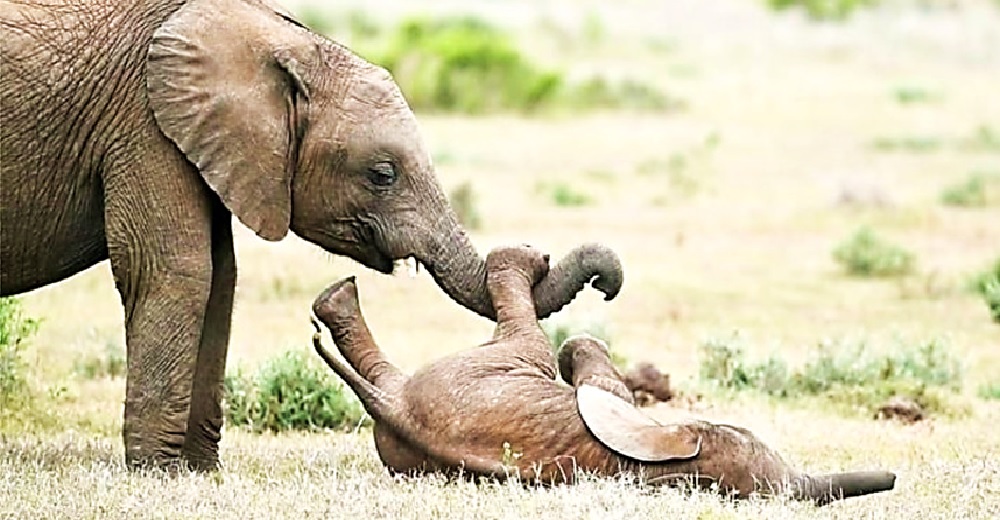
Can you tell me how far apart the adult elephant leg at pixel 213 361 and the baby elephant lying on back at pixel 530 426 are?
1.71ft

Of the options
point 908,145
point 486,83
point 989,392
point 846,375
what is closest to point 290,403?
point 846,375

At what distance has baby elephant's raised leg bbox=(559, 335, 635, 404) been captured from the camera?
8.38m

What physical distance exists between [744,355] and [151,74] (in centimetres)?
530

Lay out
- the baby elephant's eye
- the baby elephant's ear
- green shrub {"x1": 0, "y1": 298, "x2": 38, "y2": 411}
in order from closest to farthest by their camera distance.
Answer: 1. the baby elephant's ear
2. the baby elephant's eye
3. green shrub {"x1": 0, "y1": 298, "x2": 38, "y2": 411}

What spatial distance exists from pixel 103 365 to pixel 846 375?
13.8 feet

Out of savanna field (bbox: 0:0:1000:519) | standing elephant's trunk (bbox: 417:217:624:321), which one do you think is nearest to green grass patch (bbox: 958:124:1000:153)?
savanna field (bbox: 0:0:1000:519)

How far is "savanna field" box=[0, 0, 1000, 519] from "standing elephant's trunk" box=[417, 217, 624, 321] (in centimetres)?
63

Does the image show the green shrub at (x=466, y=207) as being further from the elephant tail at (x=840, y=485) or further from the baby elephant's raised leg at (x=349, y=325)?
the elephant tail at (x=840, y=485)

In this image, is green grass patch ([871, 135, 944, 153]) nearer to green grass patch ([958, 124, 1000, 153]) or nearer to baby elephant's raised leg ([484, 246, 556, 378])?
green grass patch ([958, 124, 1000, 153])

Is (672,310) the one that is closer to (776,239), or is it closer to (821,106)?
(776,239)

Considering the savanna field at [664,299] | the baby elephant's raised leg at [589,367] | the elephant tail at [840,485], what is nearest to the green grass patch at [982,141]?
the savanna field at [664,299]

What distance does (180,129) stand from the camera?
315 inches

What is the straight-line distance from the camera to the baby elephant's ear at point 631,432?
7.75m

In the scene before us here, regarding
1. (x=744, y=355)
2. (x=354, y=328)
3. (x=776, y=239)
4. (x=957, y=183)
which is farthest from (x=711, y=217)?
(x=354, y=328)
